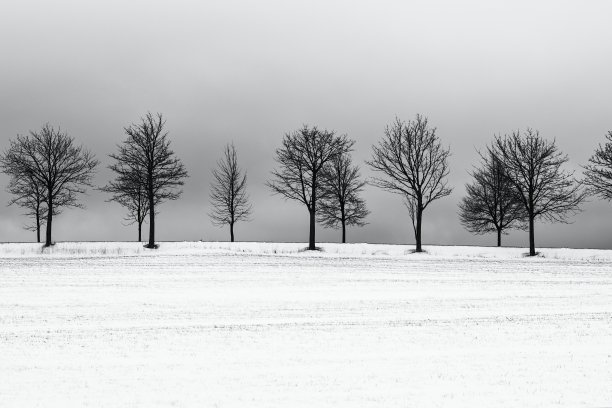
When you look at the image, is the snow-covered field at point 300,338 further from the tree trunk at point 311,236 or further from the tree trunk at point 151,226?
the tree trunk at point 311,236

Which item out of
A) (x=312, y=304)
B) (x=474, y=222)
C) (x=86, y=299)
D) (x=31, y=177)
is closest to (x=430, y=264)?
(x=312, y=304)

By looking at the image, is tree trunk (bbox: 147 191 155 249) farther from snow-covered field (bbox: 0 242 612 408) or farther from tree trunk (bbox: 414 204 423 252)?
tree trunk (bbox: 414 204 423 252)

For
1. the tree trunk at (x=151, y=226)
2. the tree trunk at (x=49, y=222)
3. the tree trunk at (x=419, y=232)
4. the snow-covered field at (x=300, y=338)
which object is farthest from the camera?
the tree trunk at (x=49, y=222)

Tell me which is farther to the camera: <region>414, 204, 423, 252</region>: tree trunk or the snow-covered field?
<region>414, 204, 423, 252</region>: tree trunk

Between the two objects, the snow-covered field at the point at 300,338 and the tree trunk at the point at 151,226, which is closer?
the snow-covered field at the point at 300,338

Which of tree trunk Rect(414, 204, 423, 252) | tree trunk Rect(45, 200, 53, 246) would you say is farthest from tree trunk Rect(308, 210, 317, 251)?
tree trunk Rect(45, 200, 53, 246)

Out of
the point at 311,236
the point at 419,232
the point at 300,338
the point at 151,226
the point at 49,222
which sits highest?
the point at 49,222

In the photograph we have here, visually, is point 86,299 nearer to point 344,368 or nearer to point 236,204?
point 344,368

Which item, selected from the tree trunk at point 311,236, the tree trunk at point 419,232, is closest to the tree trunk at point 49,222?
the tree trunk at point 311,236

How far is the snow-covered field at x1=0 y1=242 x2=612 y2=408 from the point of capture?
977 cm

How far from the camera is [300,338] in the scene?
46.6 ft

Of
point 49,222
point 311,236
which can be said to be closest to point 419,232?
point 311,236

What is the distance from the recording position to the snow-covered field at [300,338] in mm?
9773

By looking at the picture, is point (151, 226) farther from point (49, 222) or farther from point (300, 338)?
point (300, 338)
